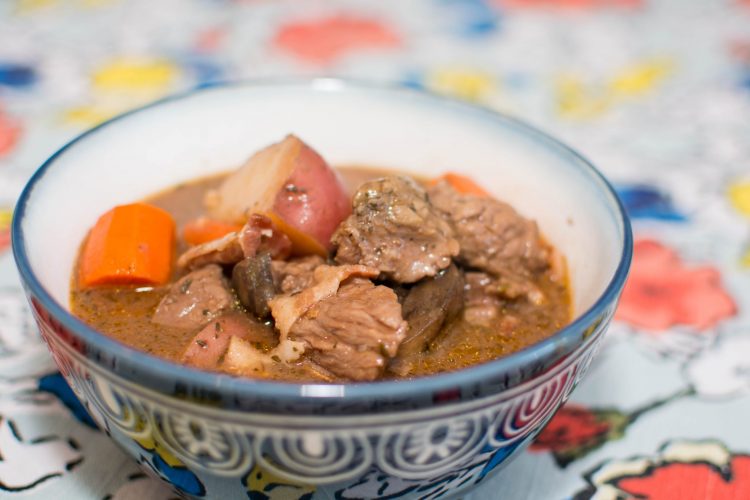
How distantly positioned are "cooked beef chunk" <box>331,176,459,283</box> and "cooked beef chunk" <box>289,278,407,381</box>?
0.41 feet

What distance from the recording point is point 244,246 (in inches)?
75.9

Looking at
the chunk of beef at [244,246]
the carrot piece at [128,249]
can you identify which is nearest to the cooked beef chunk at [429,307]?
the chunk of beef at [244,246]

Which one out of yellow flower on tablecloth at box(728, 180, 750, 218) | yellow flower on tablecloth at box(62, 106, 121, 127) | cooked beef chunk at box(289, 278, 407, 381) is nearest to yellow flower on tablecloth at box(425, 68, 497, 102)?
yellow flower on tablecloth at box(728, 180, 750, 218)

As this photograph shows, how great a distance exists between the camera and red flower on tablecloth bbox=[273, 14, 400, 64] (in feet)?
14.7

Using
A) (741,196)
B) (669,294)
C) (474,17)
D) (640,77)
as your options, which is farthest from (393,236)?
(474,17)

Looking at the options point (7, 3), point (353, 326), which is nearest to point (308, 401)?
point (353, 326)

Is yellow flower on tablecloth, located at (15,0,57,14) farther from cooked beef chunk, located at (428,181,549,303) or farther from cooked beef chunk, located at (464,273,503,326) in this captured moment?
cooked beef chunk, located at (464,273,503,326)

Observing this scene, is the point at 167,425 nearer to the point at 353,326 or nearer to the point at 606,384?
the point at 353,326

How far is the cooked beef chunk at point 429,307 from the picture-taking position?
1.81 m

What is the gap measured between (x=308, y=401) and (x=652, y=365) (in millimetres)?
1477

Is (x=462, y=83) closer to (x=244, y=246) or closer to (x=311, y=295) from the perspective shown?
(x=244, y=246)

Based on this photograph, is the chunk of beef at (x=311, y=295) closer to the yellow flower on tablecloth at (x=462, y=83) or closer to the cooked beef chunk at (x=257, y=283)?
the cooked beef chunk at (x=257, y=283)

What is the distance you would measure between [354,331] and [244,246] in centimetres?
40

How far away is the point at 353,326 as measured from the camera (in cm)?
170
